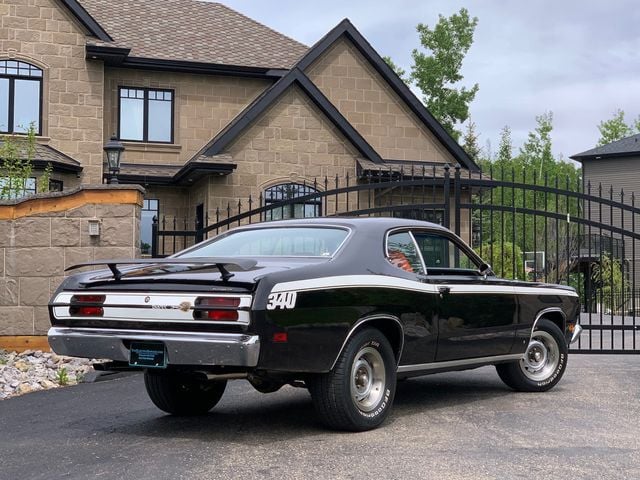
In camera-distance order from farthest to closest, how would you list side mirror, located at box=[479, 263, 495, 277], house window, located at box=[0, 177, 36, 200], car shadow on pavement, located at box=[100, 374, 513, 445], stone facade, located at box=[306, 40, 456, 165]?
stone facade, located at box=[306, 40, 456, 165] → house window, located at box=[0, 177, 36, 200] → side mirror, located at box=[479, 263, 495, 277] → car shadow on pavement, located at box=[100, 374, 513, 445]

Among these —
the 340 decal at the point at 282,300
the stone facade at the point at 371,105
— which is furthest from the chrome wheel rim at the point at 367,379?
the stone facade at the point at 371,105

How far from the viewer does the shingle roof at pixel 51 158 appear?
1981 cm

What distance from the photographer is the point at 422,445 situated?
5859 millimetres

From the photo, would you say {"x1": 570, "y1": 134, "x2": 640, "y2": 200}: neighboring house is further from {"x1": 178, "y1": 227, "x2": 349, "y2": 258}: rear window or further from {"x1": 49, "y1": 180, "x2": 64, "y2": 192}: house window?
{"x1": 178, "y1": 227, "x2": 349, "y2": 258}: rear window

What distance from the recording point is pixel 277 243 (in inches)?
278

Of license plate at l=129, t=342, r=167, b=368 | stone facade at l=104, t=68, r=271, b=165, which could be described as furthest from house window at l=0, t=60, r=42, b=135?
license plate at l=129, t=342, r=167, b=368

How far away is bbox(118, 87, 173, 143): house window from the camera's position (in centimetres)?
2306

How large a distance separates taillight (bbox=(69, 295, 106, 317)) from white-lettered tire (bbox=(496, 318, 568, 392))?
395 centimetres

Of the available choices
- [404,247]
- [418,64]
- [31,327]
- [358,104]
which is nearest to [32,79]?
[358,104]

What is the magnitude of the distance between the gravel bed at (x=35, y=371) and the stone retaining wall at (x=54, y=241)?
0.48 metres

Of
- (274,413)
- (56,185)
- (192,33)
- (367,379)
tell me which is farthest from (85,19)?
(367,379)

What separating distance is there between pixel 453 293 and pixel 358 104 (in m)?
16.1

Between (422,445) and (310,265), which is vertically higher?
(310,265)

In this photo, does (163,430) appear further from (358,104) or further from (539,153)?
(539,153)
